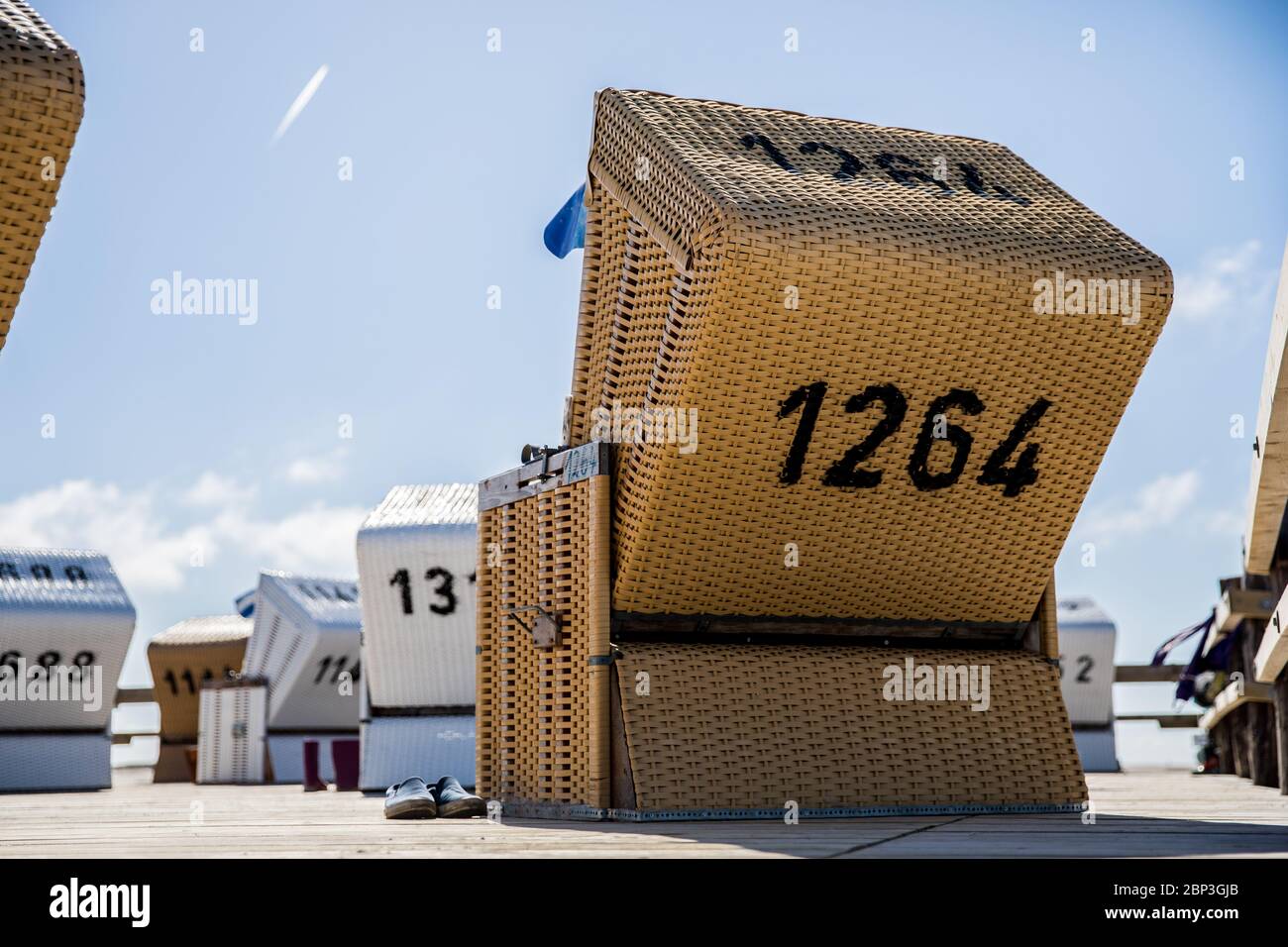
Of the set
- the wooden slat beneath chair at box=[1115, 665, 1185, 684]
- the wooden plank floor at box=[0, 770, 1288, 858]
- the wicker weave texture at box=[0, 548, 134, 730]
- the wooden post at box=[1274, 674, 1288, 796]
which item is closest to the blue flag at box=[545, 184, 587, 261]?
the wooden plank floor at box=[0, 770, 1288, 858]

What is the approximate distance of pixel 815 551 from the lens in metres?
7.10

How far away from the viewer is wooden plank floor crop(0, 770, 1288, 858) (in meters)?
4.23

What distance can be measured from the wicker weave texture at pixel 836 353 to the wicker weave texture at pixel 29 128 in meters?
2.43

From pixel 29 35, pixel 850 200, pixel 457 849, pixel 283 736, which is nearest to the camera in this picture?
pixel 457 849

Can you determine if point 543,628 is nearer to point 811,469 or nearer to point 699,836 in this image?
point 811,469

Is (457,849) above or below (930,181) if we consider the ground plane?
below

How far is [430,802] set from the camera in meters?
7.34

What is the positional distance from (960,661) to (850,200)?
7.90 ft

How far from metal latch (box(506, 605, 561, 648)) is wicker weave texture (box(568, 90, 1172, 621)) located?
18.2 inches

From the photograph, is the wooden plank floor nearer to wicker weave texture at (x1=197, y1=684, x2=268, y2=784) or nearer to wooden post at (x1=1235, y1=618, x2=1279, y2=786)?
wooden post at (x1=1235, y1=618, x2=1279, y2=786)

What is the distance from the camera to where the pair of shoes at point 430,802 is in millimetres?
7250

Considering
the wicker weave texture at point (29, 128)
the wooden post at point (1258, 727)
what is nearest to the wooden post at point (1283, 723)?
the wooden post at point (1258, 727)
